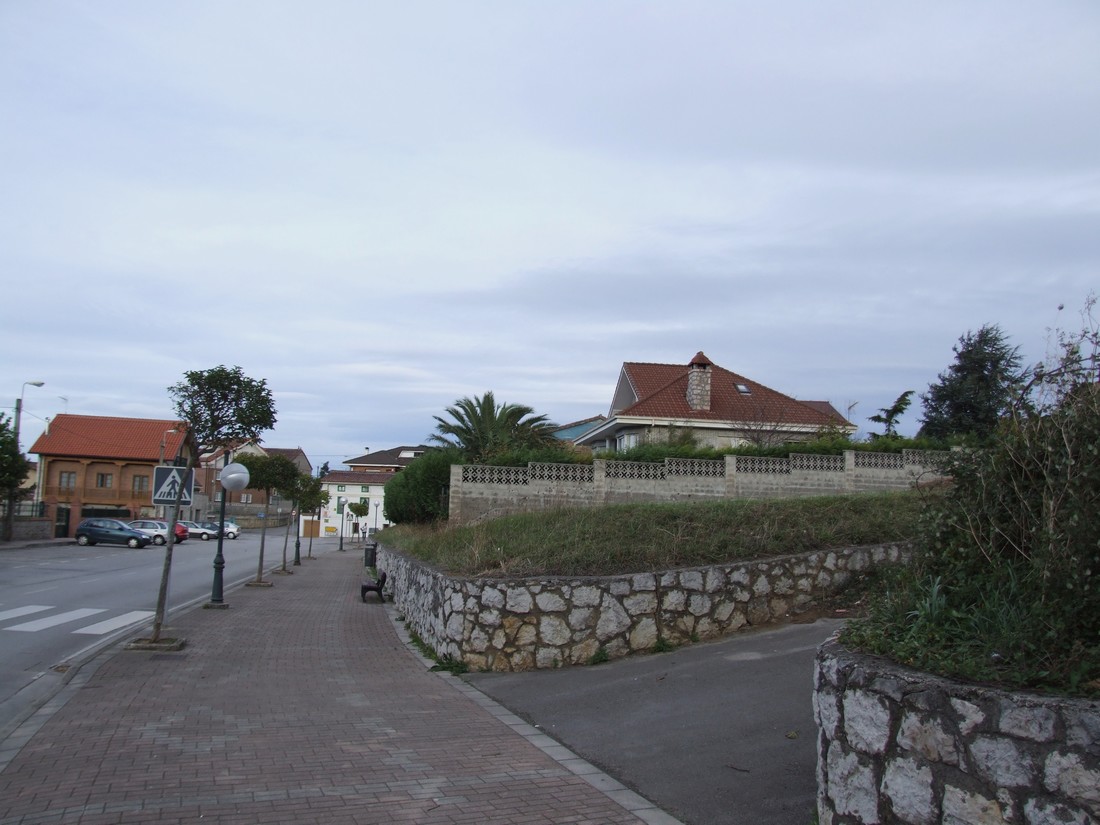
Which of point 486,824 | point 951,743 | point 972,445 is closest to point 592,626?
point 486,824

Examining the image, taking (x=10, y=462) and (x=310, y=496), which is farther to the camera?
(x=10, y=462)

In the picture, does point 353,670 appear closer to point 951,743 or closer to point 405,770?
point 405,770

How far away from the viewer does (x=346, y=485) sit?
8750 cm

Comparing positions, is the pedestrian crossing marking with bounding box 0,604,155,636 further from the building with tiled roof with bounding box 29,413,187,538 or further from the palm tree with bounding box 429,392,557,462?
the building with tiled roof with bounding box 29,413,187,538

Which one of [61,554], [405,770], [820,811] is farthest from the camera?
[61,554]

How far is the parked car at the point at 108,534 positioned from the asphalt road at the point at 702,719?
139 feet

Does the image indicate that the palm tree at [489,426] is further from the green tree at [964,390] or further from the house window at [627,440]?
the green tree at [964,390]

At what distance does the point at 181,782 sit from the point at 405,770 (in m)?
1.47

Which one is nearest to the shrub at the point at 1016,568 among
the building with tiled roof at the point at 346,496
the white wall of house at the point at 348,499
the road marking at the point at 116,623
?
the road marking at the point at 116,623

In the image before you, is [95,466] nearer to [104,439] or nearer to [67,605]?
[104,439]

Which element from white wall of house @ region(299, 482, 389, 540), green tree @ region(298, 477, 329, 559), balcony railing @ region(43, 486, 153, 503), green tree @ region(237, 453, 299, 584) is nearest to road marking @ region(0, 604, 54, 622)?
green tree @ region(237, 453, 299, 584)

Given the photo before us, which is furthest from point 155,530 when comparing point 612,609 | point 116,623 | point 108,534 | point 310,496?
point 612,609

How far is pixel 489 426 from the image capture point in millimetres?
34500

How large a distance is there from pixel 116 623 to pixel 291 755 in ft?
33.0
